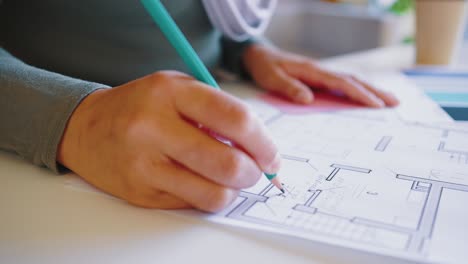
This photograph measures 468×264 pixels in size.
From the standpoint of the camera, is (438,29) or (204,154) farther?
(438,29)

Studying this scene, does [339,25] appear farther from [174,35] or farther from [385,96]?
[174,35]

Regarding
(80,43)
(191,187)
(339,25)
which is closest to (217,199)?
(191,187)

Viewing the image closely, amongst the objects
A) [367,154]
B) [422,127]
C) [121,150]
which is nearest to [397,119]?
[422,127]

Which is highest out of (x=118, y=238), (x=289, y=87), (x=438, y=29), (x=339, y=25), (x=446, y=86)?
(x=339, y=25)

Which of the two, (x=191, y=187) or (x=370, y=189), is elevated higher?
(x=370, y=189)

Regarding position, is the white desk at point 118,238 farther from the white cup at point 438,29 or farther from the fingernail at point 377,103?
the white cup at point 438,29

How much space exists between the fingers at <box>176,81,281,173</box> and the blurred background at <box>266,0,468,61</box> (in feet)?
3.28

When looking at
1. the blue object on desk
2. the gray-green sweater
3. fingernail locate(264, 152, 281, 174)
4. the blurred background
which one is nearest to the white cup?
the blue object on desk

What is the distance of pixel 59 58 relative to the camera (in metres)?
Answer: 0.62

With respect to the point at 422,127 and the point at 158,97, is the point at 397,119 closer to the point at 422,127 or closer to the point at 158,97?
the point at 422,127

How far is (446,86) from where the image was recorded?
0.75m

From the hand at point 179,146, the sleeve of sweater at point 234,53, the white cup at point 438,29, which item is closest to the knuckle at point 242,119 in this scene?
the hand at point 179,146

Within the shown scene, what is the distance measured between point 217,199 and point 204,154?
0.12 feet

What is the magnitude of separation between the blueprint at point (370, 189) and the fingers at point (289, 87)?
0.27 feet
